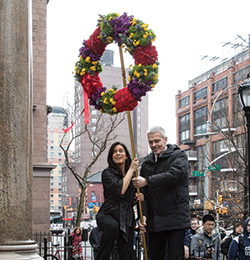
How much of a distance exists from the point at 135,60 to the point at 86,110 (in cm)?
105

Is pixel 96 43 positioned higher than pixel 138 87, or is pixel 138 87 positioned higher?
pixel 96 43

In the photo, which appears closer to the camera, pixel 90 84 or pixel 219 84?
pixel 90 84

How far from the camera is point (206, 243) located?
400 inches

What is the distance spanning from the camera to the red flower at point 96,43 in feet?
26.6

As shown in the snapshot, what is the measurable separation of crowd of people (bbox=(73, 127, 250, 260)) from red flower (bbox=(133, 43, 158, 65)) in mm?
1130

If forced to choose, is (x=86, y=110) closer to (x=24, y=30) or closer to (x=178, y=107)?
(x=24, y=30)

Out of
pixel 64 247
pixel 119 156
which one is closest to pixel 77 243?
pixel 64 247

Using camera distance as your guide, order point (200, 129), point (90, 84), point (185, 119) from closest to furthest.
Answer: point (90, 84)
point (200, 129)
point (185, 119)

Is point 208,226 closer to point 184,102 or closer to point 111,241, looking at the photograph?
point 111,241

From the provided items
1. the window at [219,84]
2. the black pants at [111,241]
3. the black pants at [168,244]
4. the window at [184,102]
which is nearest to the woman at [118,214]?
the black pants at [111,241]

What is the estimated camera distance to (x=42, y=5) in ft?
80.0

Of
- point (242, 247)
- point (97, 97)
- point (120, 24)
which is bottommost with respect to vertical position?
point (242, 247)

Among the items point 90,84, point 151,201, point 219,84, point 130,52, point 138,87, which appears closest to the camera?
point 151,201

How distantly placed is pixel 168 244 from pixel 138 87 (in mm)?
2279
